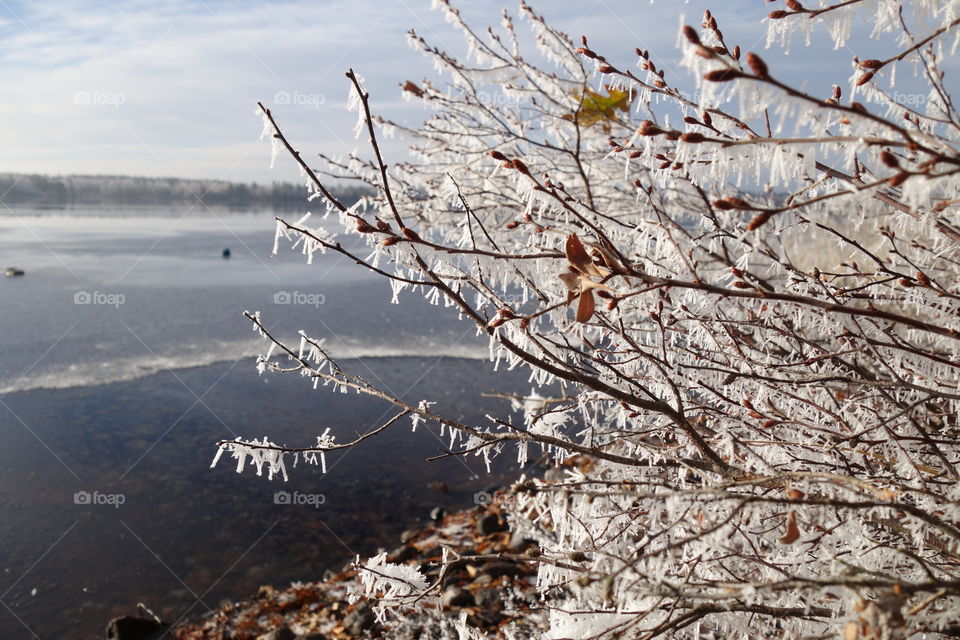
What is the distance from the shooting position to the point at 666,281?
146 cm

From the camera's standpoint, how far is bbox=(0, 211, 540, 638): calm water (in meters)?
5.61

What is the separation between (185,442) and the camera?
310 inches

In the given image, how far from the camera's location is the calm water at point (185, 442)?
18.4 ft

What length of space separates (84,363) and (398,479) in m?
6.21

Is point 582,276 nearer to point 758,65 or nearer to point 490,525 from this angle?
point 758,65

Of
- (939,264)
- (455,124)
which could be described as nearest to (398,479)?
(455,124)

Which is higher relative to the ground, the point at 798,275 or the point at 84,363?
the point at 798,275

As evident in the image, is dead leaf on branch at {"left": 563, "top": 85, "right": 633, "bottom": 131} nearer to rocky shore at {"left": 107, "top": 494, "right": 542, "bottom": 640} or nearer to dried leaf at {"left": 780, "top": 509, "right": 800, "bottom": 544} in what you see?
dried leaf at {"left": 780, "top": 509, "right": 800, "bottom": 544}

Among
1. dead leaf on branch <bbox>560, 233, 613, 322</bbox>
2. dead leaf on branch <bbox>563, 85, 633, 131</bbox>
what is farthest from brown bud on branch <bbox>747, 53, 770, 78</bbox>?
dead leaf on branch <bbox>563, 85, 633, 131</bbox>

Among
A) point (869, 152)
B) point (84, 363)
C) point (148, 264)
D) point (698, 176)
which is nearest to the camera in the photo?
point (869, 152)

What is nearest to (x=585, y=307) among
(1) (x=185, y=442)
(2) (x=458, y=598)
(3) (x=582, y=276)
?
(3) (x=582, y=276)

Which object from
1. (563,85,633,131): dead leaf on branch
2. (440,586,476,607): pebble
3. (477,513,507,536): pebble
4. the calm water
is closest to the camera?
(563,85,633,131): dead leaf on branch

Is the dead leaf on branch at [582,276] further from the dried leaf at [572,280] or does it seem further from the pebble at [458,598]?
the pebble at [458,598]

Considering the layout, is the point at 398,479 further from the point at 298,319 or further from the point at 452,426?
the point at 298,319
